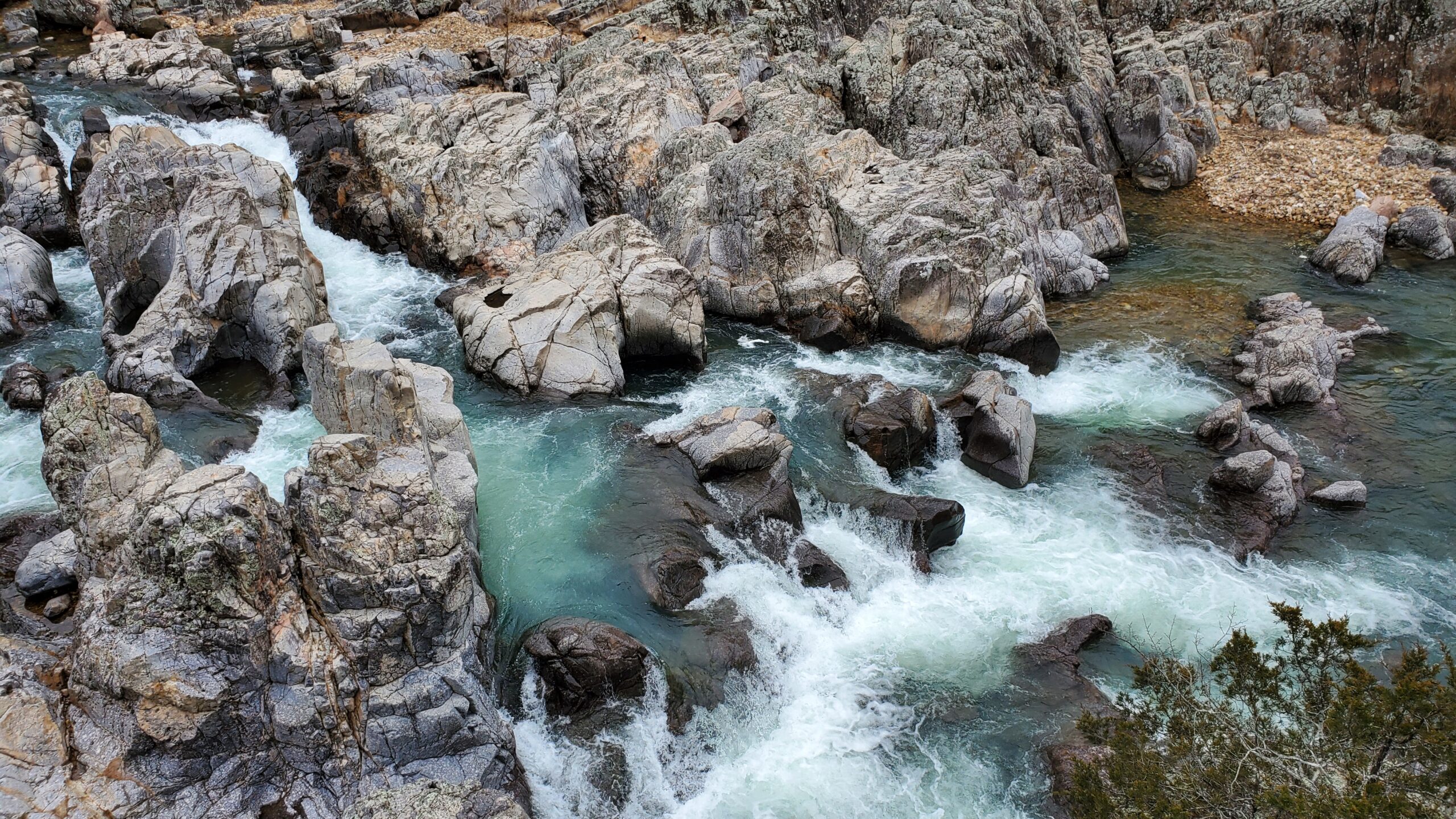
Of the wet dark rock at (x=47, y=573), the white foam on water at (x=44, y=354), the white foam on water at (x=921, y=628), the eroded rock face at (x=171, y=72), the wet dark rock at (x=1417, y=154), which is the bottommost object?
the white foam on water at (x=921, y=628)

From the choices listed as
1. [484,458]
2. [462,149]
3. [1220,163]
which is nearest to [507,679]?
[484,458]

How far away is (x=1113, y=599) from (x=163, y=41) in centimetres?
4611

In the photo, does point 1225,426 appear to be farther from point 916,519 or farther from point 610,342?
point 610,342

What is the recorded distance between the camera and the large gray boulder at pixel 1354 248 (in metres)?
32.1

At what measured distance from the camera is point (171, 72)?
39000 millimetres

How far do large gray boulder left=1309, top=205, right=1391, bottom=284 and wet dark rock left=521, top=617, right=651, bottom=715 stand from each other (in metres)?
30.2

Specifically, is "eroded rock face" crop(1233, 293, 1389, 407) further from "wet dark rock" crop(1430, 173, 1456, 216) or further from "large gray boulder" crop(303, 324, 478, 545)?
"large gray boulder" crop(303, 324, 478, 545)

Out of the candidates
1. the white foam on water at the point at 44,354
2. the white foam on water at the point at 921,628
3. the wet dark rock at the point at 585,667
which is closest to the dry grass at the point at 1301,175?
the white foam on water at the point at 921,628

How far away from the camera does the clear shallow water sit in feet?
50.1

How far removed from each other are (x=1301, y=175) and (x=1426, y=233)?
644 cm

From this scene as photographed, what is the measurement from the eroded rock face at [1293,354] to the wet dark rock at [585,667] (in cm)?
1957

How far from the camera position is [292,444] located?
21.3m

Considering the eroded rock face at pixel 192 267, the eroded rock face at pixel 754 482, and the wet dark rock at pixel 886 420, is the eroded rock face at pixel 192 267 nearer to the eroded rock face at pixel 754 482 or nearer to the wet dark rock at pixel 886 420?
the eroded rock face at pixel 754 482

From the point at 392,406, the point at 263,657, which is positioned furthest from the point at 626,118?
the point at 263,657
